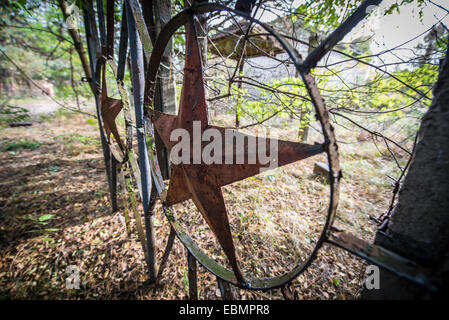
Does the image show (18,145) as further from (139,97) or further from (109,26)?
(139,97)

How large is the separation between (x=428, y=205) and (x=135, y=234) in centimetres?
325

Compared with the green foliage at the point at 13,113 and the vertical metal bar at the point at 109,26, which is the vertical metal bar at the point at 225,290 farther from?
the green foliage at the point at 13,113

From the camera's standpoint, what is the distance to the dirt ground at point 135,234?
6.92 ft

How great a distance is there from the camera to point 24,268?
85.4 inches

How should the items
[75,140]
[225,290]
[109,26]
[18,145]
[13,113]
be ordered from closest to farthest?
1. [225,290]
2. [109,26]
3. [13,113]
4. [18,145]
5. [75,140]

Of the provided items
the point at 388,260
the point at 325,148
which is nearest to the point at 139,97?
the point at 325,148

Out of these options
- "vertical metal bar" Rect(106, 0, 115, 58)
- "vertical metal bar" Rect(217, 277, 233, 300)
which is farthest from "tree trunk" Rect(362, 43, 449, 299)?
"vertical metal bar" Rect(106, 0, 115, 58)

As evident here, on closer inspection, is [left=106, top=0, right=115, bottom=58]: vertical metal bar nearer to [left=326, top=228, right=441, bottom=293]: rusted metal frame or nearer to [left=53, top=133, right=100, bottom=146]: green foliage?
[left=326, top=228, right=441, bottom=293]: rusted metal frame

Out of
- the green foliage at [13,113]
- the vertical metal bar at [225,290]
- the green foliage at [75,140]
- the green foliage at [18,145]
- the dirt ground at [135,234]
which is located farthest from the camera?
the green foliage at [75,140]

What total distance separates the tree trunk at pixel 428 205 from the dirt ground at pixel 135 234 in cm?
59

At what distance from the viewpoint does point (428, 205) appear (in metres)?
0.68

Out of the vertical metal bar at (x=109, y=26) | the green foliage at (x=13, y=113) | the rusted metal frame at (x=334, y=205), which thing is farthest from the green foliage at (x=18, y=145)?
the rusted metal frame at (x=334, y=205)
